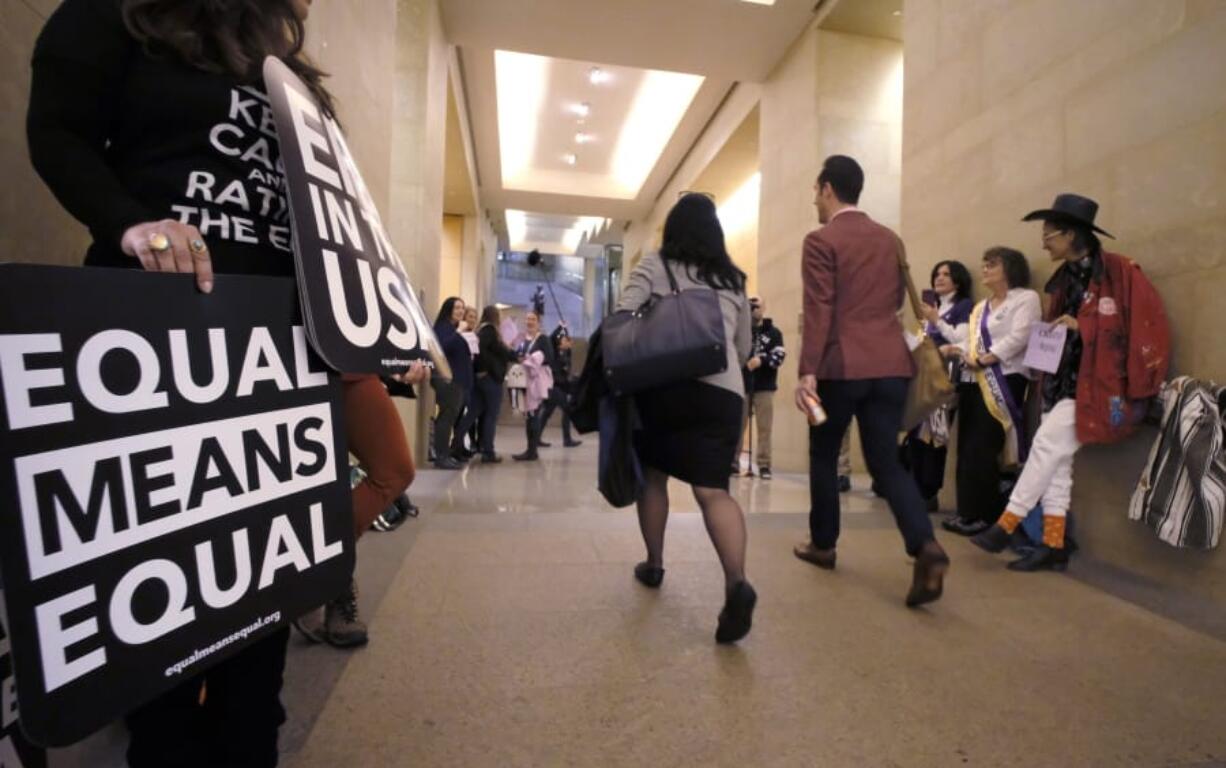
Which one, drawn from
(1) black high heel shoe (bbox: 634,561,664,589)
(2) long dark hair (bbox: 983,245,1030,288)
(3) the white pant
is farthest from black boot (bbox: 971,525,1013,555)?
(1) black high heel shoe (bbox: 634,561,664,589)

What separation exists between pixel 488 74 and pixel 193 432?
357 inches

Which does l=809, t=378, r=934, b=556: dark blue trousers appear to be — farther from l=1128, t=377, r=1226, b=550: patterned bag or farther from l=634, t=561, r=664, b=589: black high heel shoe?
l=1128, t=377, r=1226, b=550: patterned bag

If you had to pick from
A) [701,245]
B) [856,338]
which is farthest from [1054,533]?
[701,245]

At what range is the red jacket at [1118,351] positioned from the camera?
8.32 ft

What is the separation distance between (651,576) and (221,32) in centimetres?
218

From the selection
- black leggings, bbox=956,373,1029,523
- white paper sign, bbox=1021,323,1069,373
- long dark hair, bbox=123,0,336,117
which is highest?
long dark hair, bbox=123,0,336,117

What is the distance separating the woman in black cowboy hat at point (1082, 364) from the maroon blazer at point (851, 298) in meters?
0.89

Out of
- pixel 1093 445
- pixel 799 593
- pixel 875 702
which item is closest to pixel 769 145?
pixel 1093 445

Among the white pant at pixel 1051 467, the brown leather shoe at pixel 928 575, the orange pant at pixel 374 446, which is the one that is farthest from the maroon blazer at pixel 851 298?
the orange pant at pixel 374 446

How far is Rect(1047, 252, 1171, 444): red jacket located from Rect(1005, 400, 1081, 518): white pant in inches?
3.7

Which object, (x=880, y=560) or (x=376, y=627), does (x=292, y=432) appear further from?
(x=880, y=560)

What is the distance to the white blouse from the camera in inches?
124

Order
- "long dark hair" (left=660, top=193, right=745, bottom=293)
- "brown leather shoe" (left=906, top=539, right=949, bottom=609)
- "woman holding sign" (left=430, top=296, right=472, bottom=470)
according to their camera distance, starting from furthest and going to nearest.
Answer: "woman holding sign" (left=430, top=296, right=472, bottom=470) → "brown leather shoe" (left=906, top=539, right=949, bottom=609) → "long dark hair" (left=660, top=193, right=745, bottom=293)

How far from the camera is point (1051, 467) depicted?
2854mm
